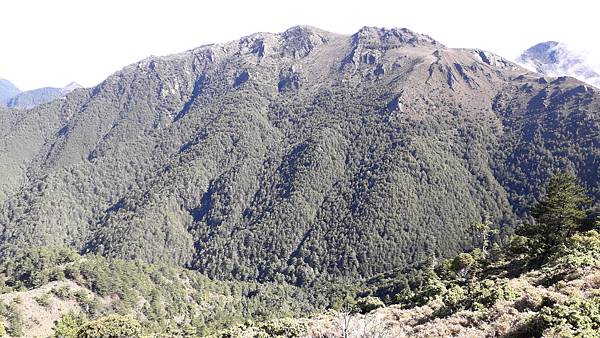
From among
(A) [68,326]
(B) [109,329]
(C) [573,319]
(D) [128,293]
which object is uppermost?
(C) [573,319]

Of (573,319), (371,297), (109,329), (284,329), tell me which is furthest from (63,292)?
(573,319)

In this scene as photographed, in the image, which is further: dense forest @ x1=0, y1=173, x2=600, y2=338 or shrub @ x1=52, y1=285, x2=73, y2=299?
shrub @ x1=52, y1=285, x2=73, y2=299

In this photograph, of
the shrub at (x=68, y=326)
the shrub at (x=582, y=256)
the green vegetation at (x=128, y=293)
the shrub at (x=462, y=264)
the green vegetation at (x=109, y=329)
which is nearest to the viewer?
the shrub at (x=582, y=256)

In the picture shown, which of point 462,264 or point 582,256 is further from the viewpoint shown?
point 462,264

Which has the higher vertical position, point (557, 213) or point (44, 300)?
point (557, 213)

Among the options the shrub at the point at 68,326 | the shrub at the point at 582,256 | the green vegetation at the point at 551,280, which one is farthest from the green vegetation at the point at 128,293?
the shrub at the point at 582,256

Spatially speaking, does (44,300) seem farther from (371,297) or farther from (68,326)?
(371,297)

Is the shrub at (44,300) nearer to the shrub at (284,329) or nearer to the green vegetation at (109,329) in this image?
the green vegetation at (109,329)

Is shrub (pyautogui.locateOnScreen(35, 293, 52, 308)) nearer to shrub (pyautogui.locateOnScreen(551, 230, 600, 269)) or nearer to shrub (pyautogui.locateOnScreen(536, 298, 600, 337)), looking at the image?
shrub (pyautogui.locateOnScreen(551, 230, 600, 269))

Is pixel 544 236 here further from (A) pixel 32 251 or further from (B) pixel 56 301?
(A) pixel 32 251

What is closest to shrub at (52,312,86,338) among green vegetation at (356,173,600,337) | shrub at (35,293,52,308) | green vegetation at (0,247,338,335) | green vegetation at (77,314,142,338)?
green vegetation at (0,247,338,335)

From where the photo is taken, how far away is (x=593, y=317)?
15250mm

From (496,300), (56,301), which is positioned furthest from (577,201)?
(56,301)

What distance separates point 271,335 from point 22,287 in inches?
4696
